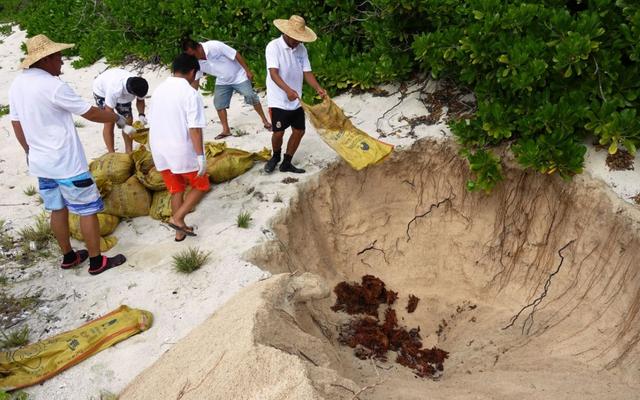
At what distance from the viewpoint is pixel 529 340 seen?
4.65 m

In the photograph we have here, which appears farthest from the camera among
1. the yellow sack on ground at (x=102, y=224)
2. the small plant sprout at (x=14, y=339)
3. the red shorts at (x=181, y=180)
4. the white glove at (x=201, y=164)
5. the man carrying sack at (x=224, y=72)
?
the man carrying sack at (x=224, y=72)

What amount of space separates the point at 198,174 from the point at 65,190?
44.0 inches

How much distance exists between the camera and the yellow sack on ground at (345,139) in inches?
201

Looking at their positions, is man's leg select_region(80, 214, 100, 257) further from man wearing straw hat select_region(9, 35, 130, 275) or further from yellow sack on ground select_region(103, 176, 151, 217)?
yellow sack on ground select_region(103, 176, 151, 217)

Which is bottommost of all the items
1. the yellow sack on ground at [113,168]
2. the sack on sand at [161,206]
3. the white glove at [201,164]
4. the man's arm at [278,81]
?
the sack on sand at [161,206]

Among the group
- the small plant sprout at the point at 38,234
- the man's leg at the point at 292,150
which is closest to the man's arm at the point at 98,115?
the small plant sprout at the point at 38,234

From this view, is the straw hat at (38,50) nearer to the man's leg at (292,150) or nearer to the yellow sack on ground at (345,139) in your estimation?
the yellow sack on ground at (345,139)

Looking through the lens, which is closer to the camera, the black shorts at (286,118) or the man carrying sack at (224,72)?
the black shorts at (286,118)

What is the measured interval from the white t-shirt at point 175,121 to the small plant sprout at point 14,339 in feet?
5.85

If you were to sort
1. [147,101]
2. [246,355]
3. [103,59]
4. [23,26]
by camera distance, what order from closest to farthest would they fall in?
[246,355] < [147,101] < [103,59] < [23,26]

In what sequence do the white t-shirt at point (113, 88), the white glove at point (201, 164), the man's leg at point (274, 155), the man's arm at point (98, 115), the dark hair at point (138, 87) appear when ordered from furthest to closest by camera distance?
1. the white t-shirt at point (113, 88)
2. the man's leg at point (274, 155)
3. the dark hair at point (138, 87)
4. the white glove at point (201, 164)
5. the man's arm at point (98, 115)

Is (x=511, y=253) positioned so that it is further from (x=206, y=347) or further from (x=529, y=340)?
(x=206, y=347)

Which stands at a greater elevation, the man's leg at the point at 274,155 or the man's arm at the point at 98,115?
the man's arm at the point at 98,115

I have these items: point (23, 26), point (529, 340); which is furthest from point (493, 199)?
point (23, 26)
